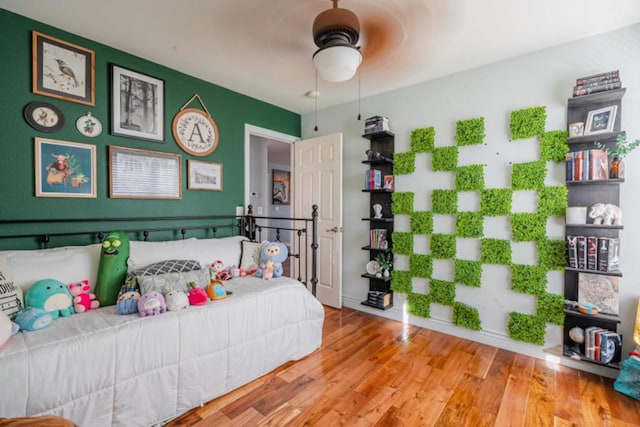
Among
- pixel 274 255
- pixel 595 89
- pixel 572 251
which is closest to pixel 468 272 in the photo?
pixel 572 251

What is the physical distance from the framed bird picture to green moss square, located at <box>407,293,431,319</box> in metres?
3.26

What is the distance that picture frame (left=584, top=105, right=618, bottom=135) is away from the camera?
206cm

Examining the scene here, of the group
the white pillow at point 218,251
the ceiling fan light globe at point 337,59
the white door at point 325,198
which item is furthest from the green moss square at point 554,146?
the white pillow at point 218,251

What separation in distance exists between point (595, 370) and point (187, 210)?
3.52 meters

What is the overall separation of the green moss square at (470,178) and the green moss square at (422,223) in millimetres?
380

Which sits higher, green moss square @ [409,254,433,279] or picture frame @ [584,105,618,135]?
picture frame @ [584,105,618,135]

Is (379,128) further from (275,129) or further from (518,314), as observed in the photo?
(518,314)

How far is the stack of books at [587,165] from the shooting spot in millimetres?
2064

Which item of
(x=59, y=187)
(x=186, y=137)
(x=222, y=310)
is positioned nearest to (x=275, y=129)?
(x=186, y=137)

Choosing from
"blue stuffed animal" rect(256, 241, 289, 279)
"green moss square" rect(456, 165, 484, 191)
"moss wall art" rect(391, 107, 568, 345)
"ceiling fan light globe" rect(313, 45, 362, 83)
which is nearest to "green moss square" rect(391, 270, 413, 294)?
"moss wall art" rect(391, 107, 568, 345)

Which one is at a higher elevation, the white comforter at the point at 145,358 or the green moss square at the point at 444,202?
the green moss square at the point at 444,202

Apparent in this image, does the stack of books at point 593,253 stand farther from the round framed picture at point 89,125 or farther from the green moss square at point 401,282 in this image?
the round framed picture at point 89,125

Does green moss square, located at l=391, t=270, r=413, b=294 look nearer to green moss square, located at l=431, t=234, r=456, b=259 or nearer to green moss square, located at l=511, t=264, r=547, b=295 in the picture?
green moss square, located at l=431, t=234, r=456, b=259

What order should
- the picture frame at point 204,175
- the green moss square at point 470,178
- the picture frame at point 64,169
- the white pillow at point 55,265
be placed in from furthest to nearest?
the picture frame at point 204,175 → the green moss square at point 470,178 → the picture frame at point 64,169 → the white pillow at point 55,265
